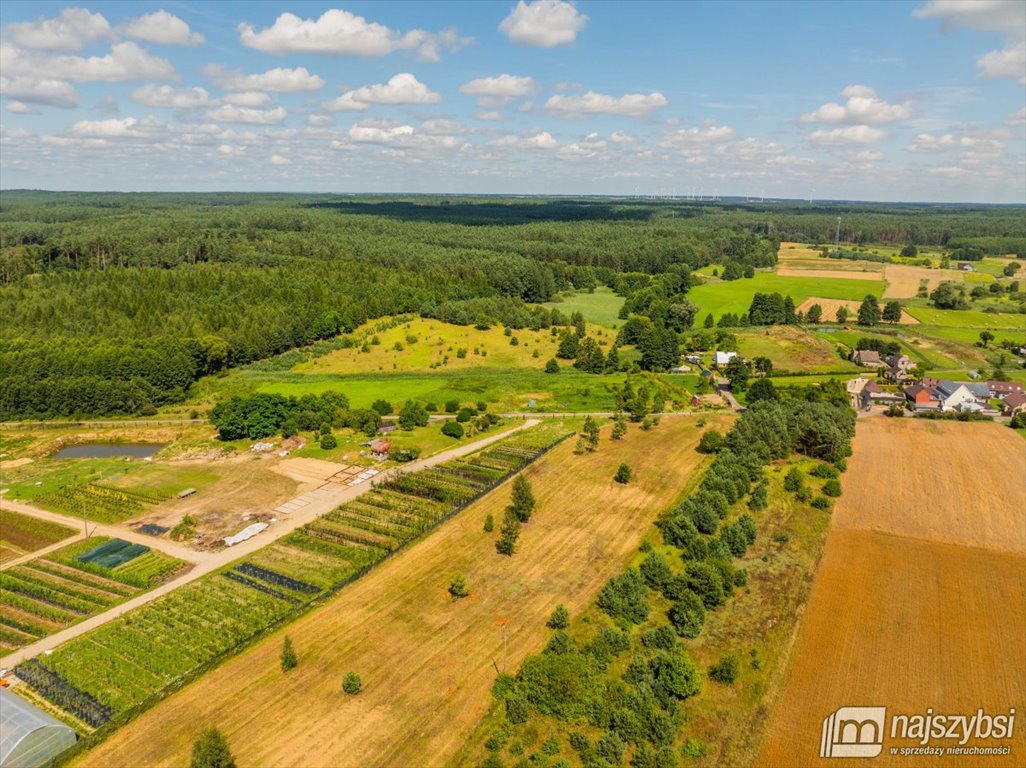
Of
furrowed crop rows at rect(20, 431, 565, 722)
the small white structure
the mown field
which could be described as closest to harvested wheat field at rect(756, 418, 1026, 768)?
furrowed crop rows at rect(20, 431, 565, 722)

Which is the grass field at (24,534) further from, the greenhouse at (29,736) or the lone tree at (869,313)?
the lone tree at (869,313)

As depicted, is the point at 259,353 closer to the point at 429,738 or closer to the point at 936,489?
the point at 429,738

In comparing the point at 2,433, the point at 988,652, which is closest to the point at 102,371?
the point at 2,433

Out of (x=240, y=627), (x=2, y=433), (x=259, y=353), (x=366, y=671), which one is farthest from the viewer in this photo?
(x=259, y=353)

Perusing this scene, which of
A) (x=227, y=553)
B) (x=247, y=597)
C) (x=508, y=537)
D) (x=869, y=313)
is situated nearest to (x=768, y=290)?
(x=869, y=313)

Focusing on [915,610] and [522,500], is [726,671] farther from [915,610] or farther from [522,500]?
[522,500]

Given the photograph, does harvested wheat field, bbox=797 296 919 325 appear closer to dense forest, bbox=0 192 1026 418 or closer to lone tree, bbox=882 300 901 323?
lone tree, bbox=882 300 901 323

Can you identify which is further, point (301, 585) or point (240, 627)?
point (301, 585)

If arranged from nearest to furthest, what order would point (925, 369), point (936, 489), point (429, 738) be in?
point (429, 738), point (936, 489), point (925, 369)
